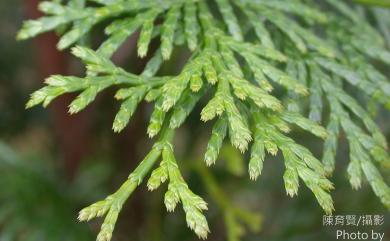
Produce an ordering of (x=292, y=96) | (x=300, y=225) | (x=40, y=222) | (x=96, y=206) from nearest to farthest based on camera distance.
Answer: (x=96, y=206), (x=292, y=96), (x=40, y=222), (x=300, y=225)

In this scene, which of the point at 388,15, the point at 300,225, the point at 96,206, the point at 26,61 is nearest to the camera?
the point at 96,206

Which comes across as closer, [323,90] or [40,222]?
[323,90]

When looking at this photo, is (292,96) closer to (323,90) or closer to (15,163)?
(323,90)

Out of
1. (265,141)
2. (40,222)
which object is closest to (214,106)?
(265,141)

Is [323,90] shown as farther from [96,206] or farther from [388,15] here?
[96,206]

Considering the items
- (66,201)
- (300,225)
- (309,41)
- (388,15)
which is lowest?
(300,225)

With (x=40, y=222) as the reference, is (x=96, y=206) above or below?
above

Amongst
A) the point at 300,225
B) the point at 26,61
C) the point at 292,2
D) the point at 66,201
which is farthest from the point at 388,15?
the point at 26,61
